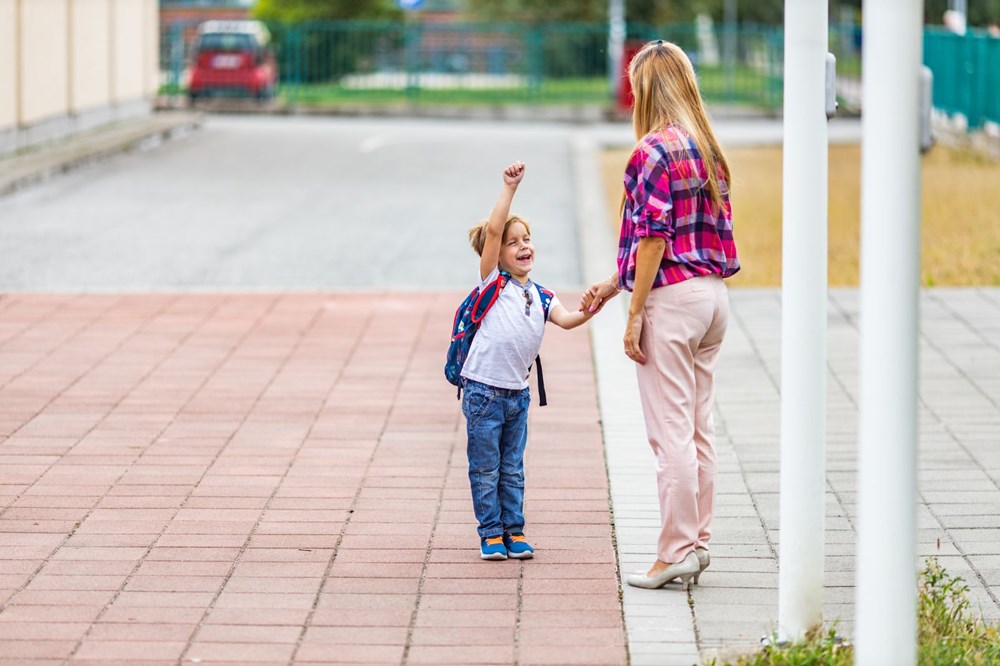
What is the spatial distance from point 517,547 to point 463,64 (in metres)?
28.4

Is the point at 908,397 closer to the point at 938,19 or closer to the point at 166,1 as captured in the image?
the point at 938,19

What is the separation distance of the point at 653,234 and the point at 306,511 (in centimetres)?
186

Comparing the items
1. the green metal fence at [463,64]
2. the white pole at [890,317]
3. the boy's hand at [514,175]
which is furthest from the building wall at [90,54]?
the white pole at [890,317]

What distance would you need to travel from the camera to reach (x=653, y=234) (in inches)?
191

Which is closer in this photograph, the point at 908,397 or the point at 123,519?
the point at 908,397

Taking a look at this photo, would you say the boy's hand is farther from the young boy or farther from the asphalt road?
the asphalt road

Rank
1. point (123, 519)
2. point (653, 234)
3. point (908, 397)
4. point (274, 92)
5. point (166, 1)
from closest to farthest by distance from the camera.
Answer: point (908, 397) < point (653, 234) < point (123, 519) < point (274, 92) < point (166, 1)

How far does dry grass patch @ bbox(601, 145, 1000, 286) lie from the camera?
11.6m

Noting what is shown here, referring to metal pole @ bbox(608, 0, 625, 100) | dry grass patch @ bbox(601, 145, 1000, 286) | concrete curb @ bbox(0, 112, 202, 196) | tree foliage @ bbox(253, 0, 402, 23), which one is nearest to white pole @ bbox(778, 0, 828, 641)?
dry grass patch @ bbox(601, 145, 1000, 286)

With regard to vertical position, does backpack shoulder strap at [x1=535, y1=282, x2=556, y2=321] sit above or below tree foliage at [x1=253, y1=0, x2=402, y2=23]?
below

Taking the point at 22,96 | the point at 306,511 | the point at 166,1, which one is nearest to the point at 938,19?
the point at 166,1

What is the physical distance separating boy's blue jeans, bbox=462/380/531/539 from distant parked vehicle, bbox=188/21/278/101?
2573 cm

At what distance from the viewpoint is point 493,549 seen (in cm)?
533

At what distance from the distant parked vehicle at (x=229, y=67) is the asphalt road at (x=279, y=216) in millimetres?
7426
